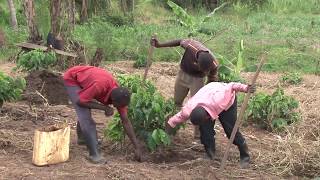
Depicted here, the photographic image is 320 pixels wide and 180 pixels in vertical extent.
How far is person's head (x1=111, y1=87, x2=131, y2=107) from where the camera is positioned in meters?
4.91

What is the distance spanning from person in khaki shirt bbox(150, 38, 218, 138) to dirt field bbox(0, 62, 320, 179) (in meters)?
0.56

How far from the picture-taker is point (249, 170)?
5398 millimetres

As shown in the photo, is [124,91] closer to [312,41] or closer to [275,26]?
[312,41]

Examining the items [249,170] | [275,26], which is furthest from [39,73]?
[275,26]

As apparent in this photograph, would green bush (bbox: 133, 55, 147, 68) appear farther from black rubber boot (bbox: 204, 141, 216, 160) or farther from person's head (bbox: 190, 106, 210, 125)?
person's head (bbox: 190, 106, 210, 125)

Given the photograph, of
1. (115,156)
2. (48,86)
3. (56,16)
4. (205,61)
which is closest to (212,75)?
(205,61)

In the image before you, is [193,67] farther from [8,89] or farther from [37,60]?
[37,60]

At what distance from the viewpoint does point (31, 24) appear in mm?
10984

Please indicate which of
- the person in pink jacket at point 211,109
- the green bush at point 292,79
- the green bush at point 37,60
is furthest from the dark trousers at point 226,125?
the green bush at point 292,79

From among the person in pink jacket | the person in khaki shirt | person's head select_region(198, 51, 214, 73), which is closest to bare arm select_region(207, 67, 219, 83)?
the person in khaki shirt

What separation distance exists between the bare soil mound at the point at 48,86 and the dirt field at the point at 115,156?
327 mm

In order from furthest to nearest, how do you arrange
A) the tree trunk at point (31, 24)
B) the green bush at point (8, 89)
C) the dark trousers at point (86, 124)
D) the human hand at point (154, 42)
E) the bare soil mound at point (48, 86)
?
the tree trunk at point (31, 24) < the bare soil mound at point (48, 86) < the green bush at point (8, 89) < the human hand at point (154, 42) < the dark trousers at point (86, 124)

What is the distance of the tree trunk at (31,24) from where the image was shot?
11.0 meters

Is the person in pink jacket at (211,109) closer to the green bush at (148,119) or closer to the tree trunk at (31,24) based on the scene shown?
the green bush at (148,119)
